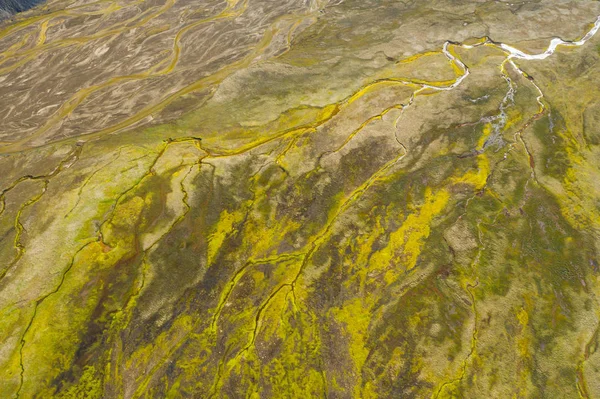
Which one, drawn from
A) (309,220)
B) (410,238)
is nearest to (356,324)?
(410,238)

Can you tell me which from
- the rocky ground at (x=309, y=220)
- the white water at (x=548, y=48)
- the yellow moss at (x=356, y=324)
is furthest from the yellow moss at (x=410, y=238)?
the white water at (x=548, y=48)

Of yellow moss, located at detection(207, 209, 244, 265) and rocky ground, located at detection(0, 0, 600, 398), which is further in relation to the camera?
yellow moss, located at detection(207, 209, 244, 265)

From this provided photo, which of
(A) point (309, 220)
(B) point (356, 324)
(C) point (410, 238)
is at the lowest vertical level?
(B) point (356, 324)

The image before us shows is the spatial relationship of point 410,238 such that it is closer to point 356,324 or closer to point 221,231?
point 356,324

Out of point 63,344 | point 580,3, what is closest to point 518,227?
point 63,344

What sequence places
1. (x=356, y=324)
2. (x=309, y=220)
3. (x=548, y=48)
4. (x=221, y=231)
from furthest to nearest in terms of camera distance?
(x=548, y=48)
(x=309, y=220)
(x=221, y=231)
(x=356, y=324)

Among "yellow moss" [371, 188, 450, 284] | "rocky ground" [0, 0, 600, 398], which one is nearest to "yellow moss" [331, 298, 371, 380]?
"rocky ground" [0, 0, 600, 398]

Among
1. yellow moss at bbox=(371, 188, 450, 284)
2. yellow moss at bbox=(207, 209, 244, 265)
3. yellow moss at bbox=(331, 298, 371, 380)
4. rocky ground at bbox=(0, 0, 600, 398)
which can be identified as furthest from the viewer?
yellow moss at bbox=(207, 209, 244, 265)

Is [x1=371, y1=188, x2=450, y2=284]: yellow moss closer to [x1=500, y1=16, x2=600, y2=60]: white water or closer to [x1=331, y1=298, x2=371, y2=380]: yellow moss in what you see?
[x1=331, y1=298, x2=371, y2=380]: yellow moss
